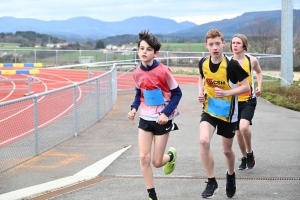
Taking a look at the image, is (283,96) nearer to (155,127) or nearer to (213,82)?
(213,82)

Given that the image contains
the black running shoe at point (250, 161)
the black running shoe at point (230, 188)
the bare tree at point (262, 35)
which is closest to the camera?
the black running shoe at point (230, 188)

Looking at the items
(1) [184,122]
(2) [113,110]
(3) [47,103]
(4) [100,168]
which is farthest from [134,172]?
(2) [113,110]

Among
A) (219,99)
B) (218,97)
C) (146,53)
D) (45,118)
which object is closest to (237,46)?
(219,99)

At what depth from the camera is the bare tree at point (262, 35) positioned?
167 ft

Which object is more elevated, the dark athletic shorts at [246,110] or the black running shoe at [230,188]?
the dark athletic shorts at [246,110]

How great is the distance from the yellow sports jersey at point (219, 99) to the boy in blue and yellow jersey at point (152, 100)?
453mm

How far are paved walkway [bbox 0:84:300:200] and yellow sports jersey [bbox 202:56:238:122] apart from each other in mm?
992

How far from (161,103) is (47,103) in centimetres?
598

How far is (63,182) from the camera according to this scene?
878cm

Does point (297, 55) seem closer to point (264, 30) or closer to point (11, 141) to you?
point (264, 30)

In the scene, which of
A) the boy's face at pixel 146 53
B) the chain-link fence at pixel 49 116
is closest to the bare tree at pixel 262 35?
the chain-link fence at pixel 49 116

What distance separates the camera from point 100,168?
9852mm

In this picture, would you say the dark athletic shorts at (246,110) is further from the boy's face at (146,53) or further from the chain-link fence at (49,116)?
Result: the chain-link fence at (49,116)

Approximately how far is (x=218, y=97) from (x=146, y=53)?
1.01 meters
